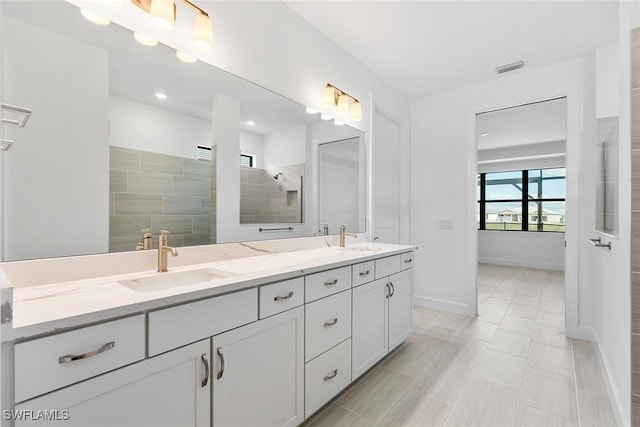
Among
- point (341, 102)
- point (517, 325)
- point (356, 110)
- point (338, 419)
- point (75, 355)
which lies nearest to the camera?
point (75, 355)

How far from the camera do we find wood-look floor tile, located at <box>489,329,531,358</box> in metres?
2.47

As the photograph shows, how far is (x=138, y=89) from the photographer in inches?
56.7

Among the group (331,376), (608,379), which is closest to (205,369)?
(331,376)

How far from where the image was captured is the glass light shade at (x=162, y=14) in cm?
137

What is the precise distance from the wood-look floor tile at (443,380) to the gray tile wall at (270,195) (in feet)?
4.68

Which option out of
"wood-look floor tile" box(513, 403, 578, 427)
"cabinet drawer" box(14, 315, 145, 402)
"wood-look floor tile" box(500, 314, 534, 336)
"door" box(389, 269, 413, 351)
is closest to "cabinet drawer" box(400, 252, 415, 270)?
"door" box(389, 269, 413, 351)

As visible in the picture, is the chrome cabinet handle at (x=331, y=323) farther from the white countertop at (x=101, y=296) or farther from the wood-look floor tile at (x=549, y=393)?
the wood-look floor tile at (x=549, y=393)

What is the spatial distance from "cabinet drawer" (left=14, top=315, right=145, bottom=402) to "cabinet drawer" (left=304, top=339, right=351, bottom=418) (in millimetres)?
902

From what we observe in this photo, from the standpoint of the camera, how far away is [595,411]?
171 centimetres

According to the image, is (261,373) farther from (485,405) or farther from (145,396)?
(485,405)

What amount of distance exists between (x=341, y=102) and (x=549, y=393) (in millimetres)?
2605

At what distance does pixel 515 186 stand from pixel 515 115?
9.99 feet

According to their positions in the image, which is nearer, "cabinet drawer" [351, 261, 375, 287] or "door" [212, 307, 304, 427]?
"door" [212, 307, 304, 427]

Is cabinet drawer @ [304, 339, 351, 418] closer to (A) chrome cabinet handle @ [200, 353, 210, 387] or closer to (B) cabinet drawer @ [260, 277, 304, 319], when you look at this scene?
(B) cabinet drawer @ [260, 277, 304, 319]
